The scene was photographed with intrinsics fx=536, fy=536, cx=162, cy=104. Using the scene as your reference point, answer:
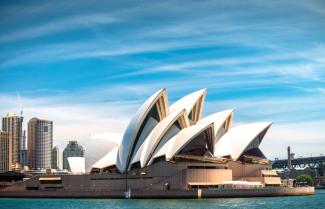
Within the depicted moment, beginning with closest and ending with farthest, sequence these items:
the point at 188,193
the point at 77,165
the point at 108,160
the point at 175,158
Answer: the point at 188,193 → the point at 175,158 → the point at 108,160 → the point at 77,165

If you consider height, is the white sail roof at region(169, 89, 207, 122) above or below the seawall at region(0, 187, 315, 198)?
above

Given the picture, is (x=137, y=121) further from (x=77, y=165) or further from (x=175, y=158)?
(x=77, y=165)

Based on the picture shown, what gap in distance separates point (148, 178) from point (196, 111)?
12994 mm

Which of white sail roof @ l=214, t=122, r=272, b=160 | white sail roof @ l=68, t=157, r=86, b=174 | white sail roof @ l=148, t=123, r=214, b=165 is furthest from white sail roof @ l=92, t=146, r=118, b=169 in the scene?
white sail roof @ l=214, t=122, r=272, b=160

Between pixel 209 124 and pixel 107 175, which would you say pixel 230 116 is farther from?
pixel 107 175

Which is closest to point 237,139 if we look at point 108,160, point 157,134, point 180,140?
point 180,140

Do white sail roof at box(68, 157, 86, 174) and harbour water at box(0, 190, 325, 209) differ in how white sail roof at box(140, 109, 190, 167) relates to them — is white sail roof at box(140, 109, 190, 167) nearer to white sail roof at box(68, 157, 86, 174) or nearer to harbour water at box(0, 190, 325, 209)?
harbour water at box(0, 190, 325, 209)

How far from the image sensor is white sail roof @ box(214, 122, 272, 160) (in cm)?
8344

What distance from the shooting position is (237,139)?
8456 cm

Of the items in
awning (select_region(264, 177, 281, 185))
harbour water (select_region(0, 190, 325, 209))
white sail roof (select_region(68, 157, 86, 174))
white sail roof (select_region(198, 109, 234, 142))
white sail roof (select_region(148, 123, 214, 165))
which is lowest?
harbour water (select_region(0, 190, 325, 209))

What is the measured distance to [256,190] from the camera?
74.4 meters

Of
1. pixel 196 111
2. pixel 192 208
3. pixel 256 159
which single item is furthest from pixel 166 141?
pixel 192 208

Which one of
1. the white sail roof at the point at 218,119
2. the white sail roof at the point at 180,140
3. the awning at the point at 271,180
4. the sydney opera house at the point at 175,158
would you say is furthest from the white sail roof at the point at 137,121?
the awning at the point at 271,180

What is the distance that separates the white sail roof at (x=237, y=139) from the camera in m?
83.4
